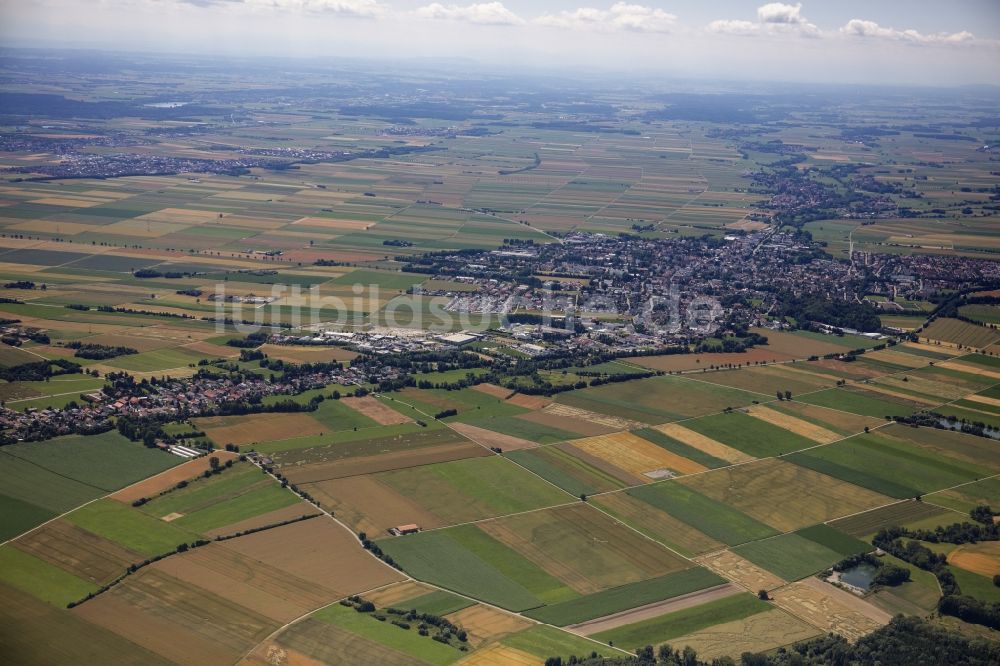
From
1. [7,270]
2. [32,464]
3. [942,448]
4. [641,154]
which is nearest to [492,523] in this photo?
[32,464]

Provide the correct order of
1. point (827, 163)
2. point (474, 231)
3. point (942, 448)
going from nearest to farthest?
point (942, 448) < point (474, 231) < point (827, 163)

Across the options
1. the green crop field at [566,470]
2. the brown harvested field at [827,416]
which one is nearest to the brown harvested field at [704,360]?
the brown harvested field at [827,416]

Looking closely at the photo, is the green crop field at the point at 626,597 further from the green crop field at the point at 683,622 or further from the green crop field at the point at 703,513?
the green crop field at the point at 703,513

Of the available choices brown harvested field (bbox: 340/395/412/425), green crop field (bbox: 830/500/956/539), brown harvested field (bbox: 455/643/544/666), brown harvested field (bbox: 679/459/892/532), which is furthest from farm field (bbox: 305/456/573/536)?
green crop field (bbox: 830/500/956/539)

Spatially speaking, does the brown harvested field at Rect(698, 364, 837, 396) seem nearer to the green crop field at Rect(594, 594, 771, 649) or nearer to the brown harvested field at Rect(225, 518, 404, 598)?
the green crop field at Rect(594, 594, 771, 649)

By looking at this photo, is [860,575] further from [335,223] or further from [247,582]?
[335,223]

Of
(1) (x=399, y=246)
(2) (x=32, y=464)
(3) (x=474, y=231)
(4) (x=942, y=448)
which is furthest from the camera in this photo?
(3) (x=474, y=231)

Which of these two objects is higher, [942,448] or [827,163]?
[827,163]

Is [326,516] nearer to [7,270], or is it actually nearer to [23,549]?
[23,549]
